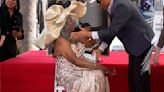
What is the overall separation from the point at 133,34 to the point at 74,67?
2.11 feet

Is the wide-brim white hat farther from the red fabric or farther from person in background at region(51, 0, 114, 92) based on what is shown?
the red fabric

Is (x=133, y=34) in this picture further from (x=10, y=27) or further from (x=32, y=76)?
(x=10, y=27)

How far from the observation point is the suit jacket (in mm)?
2516

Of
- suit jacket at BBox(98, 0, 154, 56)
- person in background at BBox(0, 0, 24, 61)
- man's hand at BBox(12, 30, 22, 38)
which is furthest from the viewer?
man's hand at BBox(12, 30, 22, 38)

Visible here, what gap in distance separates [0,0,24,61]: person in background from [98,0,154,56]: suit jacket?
4.50 ft

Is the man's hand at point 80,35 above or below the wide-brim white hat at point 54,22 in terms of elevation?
below

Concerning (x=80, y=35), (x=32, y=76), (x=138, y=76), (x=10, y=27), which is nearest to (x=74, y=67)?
(x=80, y=35)

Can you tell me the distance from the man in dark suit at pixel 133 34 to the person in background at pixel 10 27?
51.9 inches

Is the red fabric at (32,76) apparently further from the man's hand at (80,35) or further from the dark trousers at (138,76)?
the man's hand at (80,35)

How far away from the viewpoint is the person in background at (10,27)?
361 cm

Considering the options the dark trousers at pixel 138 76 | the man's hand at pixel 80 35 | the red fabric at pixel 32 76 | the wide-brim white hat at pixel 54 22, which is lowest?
the red fabric at pixel 32 76

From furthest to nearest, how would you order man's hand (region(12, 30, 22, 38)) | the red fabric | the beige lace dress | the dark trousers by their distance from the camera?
1. man's hand (region(12, 30, 22, 38))
2. the red fabric
3. the dark trousers
4. the beige lace dress

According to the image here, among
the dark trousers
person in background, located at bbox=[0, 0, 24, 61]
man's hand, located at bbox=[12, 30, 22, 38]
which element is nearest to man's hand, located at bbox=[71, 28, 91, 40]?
the dark trousers

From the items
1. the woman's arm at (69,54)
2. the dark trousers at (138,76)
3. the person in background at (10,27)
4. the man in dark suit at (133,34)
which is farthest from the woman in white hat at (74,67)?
the person in background at (10,27)
